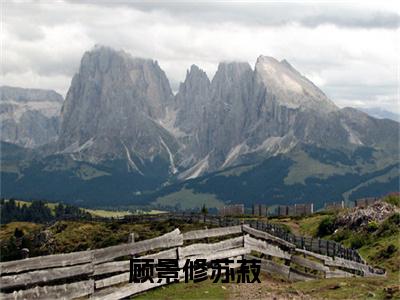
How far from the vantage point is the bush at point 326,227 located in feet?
230

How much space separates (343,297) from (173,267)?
900 cm

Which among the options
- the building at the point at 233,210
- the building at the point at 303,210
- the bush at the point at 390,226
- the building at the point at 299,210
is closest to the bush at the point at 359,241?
the bush at the point at 390,226

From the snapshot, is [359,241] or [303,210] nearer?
[359,241]

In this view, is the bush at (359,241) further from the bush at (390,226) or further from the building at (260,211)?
the building at (260,211)

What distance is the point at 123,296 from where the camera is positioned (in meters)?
28.6

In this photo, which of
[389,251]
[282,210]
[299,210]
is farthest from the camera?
[282,210]

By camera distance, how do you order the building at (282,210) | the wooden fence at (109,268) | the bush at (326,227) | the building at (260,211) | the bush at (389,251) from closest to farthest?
the wooden fence at (109,268)
the bush at (389,251)
the bush at (326,227)
the building at (282,210)
the building at (260,211)

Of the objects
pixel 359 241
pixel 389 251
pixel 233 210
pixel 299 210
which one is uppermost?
pixel 389 251

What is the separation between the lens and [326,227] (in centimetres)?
7100

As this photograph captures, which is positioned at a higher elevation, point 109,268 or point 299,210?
point 109,268

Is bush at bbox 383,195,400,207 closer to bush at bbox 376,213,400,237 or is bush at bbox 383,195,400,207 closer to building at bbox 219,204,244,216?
bush at bbox 376,213,400,237

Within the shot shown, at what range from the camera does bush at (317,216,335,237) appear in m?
70.1

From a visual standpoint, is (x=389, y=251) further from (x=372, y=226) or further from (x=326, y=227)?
(x=326, y=227)

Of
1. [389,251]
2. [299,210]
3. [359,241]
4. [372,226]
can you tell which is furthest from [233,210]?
[389,251]
